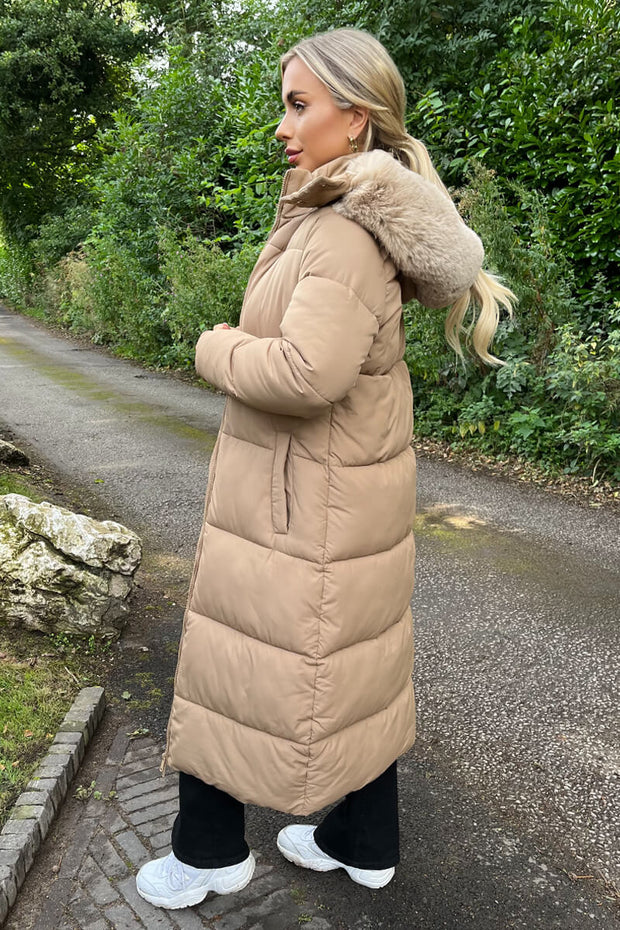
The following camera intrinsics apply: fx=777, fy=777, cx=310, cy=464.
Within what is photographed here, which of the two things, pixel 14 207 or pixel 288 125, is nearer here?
pixel 288 125

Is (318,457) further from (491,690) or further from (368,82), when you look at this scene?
(491,690)

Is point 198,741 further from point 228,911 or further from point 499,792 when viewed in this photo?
point 499,792

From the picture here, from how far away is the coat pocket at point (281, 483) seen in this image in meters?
1.76

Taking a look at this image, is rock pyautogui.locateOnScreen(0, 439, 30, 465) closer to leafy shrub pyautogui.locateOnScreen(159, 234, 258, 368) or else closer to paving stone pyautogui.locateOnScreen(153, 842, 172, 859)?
leafy shrub pyautogui.locateOnScreen(159, 234, 258, 368)

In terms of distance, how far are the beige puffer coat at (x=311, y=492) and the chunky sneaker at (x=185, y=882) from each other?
39 cm

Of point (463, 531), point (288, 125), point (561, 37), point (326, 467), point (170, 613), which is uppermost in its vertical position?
point (561, 37)

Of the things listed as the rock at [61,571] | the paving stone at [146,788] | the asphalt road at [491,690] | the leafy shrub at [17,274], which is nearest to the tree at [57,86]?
the leafy shrub at [17,274]

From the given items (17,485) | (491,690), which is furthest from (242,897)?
(17,485)

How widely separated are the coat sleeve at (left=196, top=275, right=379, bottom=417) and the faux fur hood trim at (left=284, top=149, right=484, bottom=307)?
164 mm

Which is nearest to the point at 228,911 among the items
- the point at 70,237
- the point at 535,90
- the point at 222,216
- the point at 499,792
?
the point at 499,792

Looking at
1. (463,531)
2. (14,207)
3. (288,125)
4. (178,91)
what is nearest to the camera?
(288,125)

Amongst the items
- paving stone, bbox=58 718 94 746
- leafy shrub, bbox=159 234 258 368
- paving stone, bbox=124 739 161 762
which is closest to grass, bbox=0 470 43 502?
paving stone, bbox=58 718 94 746

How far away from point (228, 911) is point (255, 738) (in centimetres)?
69

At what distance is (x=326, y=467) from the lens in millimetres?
1755
